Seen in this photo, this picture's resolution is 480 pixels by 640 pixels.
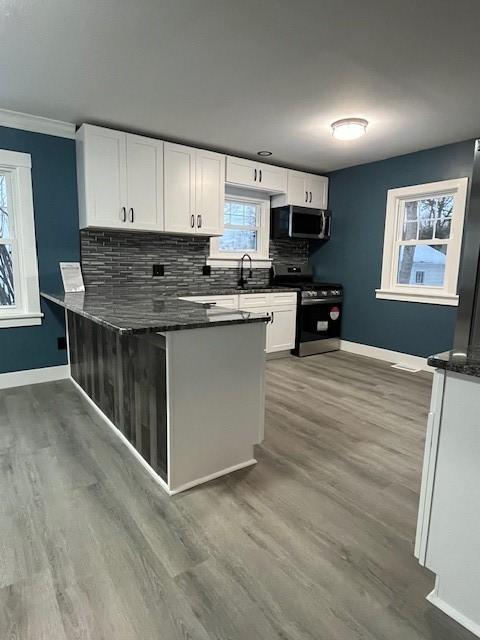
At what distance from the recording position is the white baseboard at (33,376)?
3.35 metres

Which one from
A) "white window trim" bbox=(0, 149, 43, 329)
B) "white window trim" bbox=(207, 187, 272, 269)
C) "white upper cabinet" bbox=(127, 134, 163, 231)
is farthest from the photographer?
"white window trim" bbox=(207, 187, 272, 269)

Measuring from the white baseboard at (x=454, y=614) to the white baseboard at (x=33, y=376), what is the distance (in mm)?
3387

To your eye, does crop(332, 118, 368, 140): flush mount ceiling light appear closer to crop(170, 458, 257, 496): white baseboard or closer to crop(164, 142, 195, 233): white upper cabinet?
crop(164, 142, 195, 233): white upper cabinet

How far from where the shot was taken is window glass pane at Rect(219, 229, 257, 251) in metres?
4.65

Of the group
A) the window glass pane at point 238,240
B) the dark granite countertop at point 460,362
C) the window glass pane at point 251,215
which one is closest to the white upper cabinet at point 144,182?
the window glass pane at point 238,240

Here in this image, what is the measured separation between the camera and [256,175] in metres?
4.37

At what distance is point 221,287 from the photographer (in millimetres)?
4508

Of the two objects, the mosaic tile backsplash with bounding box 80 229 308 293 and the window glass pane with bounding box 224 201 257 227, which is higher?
the window glass pane with bounding box 224 201 257 227

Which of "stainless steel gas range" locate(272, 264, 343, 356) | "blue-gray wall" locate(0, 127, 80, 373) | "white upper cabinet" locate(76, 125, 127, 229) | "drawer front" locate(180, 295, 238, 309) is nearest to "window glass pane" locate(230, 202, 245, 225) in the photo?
"stainless steel gas range" locate(272, 264, 343, 356)

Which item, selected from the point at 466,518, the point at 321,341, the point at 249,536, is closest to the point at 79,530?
the point at 249,536

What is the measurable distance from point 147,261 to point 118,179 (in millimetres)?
920

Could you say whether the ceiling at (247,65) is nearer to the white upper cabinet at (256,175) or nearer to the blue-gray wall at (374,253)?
the blue-gray wall at (374,253)

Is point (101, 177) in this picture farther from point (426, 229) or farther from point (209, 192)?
point (426, 229)

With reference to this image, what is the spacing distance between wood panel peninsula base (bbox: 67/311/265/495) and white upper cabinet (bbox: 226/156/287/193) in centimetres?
267
